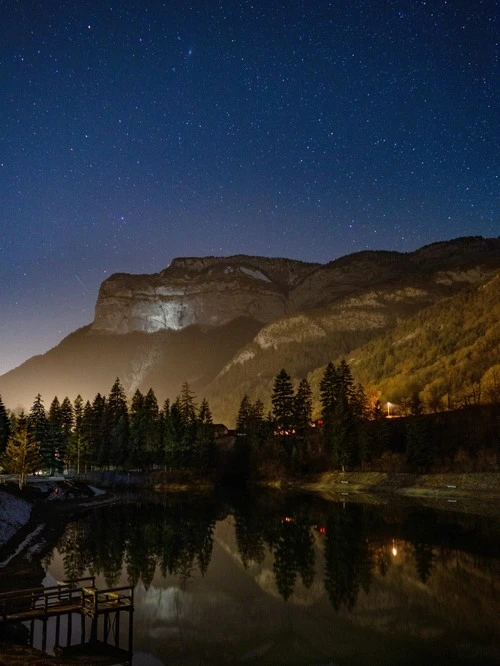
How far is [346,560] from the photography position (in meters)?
42.8

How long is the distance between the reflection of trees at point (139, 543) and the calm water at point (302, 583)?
16cm

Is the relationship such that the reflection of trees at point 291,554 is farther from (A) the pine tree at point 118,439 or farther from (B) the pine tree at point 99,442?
Result: (B) the pine tree at point 99,442

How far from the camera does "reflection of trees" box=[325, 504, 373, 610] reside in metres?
33.7

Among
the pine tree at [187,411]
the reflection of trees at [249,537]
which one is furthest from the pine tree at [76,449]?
the reflection of trees at [249,537]

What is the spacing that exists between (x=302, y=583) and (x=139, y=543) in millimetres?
18750

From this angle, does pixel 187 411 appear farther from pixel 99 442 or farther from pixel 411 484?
pixel 411 484

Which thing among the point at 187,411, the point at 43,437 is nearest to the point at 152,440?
the point at 187,411

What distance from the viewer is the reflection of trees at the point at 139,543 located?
40.1 metres

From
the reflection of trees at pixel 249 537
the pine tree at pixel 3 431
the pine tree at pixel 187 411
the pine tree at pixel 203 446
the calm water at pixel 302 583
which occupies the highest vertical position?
the pine tree at pixel 187 411

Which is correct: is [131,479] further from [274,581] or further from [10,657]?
[10,657]

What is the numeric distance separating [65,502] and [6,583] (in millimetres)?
48269

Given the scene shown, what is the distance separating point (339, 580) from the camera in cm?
3672

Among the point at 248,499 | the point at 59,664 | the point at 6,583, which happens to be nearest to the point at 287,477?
the point at 248,499

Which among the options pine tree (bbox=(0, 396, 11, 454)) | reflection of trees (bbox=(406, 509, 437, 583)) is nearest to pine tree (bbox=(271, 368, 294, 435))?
pine tree (bbox=(0, 396, 11, 454))
